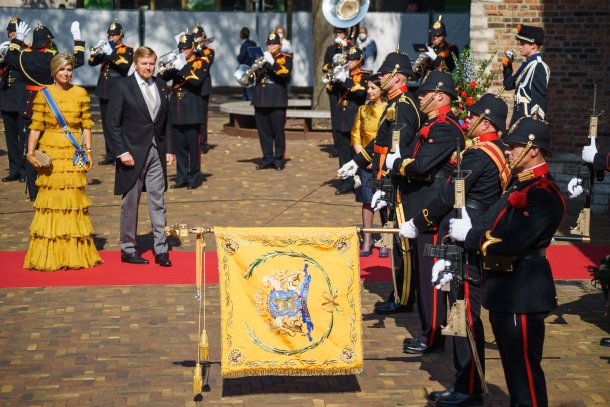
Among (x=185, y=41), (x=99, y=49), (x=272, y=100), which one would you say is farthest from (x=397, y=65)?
(x=99, y=49)

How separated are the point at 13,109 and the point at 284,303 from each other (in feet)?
32.1

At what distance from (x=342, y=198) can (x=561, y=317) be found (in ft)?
19.5

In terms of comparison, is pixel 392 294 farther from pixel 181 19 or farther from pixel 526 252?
pixel 181 19

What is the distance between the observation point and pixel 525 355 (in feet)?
21.1

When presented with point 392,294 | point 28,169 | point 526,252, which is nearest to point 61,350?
point 392,294

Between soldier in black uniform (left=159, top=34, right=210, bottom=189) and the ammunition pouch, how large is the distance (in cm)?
976

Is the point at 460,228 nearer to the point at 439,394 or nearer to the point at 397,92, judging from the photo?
the point at 439,394

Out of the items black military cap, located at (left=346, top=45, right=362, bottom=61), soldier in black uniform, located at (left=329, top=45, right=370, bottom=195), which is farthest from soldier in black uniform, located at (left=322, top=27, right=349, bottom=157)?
black military cap, located at (left=346, top=45, right=362, bottom=61)

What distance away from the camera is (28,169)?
14539 millimetres

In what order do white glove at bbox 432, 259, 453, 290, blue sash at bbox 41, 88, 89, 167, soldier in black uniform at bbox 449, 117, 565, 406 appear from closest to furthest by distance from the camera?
soldier in black uniform at bbox 449, 117, 565, 406 < white glove at bbox 432, 259, 453, 290 < blue sash at bbox 41, 88, 89, 167

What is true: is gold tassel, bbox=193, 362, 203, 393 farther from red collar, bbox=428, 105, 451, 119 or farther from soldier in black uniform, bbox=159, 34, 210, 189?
soldier in black uniform, bbox=159, 34, 210, 189

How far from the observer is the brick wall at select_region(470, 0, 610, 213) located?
579 inches

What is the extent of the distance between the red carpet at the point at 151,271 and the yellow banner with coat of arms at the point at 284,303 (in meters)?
3.42

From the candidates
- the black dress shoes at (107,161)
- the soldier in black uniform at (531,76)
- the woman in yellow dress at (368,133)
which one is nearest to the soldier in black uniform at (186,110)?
the black dress shoes at (107,161)
